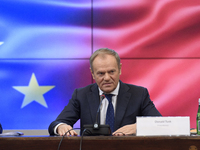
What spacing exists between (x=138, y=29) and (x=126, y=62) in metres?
0.39

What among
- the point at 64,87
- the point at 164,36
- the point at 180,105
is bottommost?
the point at 180,105

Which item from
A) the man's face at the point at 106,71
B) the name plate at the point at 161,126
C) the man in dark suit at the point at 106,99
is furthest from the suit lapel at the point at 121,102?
the name plate at the point at 161,126

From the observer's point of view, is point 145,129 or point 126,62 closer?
point 145,129

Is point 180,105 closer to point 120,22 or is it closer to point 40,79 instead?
point 120,22

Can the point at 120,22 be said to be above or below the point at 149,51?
above

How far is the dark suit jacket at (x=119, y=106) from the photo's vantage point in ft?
6.61

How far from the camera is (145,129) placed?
1.24 meters
